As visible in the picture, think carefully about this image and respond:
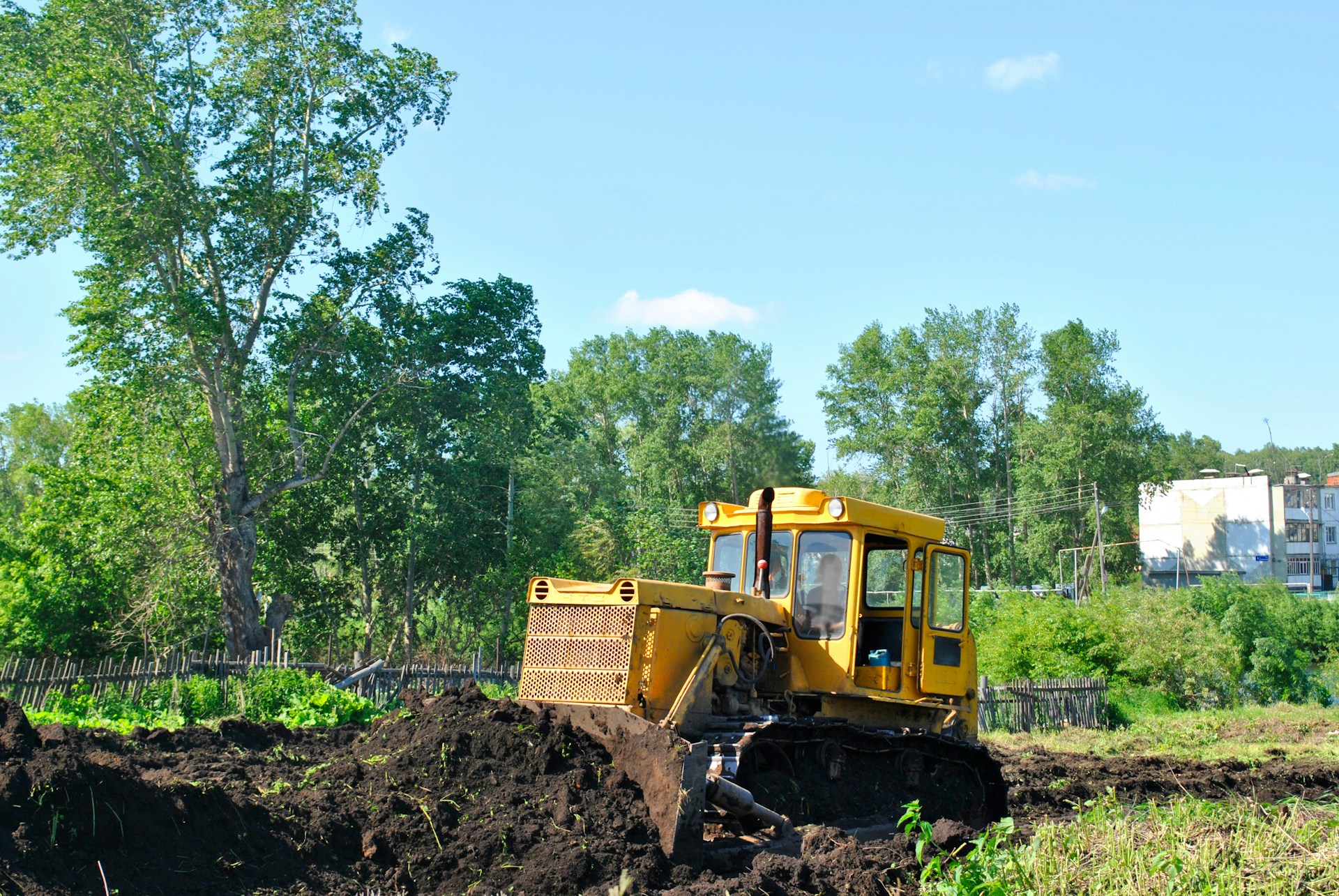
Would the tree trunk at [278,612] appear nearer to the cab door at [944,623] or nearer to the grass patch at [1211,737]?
the grass patch at [1211,737]

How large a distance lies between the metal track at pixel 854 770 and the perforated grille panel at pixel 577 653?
0.87 metres

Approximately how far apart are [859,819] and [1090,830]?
2760 mm

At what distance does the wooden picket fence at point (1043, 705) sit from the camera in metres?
20.2

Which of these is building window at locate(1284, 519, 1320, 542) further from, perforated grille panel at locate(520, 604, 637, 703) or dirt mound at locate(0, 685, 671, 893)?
dirt mound at locate(0, 685, 671, 893)

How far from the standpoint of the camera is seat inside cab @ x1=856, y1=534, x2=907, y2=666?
9.59 meters

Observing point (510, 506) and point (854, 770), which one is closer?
point (854, 770)

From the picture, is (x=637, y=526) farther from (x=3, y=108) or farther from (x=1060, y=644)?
(x=3, y=108)

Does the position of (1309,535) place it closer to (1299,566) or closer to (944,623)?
(1299,566)

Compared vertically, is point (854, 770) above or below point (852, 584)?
below

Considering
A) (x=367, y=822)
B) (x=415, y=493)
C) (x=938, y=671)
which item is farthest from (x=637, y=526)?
(x=367, y=822)

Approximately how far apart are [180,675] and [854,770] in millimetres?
11016

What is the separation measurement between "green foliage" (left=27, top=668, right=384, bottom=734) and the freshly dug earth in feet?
22.3

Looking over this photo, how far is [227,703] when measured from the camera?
15906mm

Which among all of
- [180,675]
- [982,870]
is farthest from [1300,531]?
[982,870]
